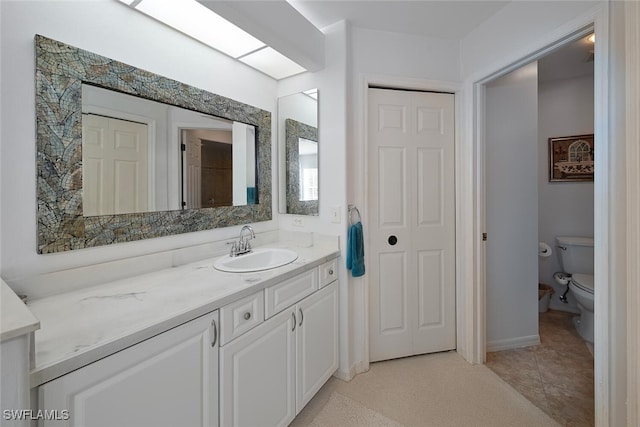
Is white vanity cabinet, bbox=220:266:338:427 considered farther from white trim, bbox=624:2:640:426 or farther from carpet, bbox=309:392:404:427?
white trim, bbox=624:2:640:426

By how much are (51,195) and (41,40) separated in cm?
58

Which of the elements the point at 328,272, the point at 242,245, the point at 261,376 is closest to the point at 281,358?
the point at 261,376

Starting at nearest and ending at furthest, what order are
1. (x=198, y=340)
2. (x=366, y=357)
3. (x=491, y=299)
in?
(x=198, y=340) < (x=366, y=357) < (x=491, y=299)

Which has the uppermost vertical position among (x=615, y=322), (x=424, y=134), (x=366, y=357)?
(x=424, y=134)

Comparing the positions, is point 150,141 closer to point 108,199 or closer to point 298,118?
point 108,199

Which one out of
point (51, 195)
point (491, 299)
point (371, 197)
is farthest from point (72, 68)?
point (491, 299)

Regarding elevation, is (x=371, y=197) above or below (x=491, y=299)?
above

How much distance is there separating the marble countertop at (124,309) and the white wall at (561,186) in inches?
122

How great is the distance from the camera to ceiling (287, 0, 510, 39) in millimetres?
1692

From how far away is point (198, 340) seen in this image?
970 millimetres

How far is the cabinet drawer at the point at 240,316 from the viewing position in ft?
3.47

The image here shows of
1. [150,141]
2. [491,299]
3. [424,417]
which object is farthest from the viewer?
[491,299]

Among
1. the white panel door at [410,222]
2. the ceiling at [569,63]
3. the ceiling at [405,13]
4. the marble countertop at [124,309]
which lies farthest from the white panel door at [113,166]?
the ceiling at [569,63]

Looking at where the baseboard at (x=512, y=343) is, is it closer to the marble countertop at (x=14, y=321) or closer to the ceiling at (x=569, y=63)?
the ceiling at (x=569, y=63)
